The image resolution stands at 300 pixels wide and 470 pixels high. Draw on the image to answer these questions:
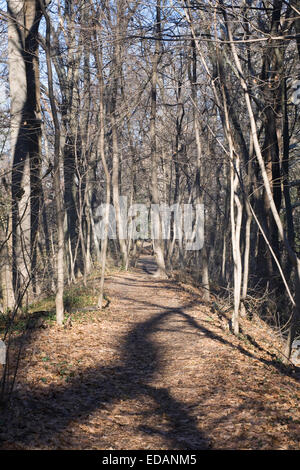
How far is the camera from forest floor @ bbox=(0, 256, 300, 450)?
4859mm

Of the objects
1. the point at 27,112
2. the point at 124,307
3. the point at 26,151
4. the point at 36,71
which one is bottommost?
the point at 124,307

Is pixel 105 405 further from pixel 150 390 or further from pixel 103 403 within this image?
pixel 150 390

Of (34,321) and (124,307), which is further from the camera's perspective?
(124,307)

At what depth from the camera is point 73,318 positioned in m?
10.1

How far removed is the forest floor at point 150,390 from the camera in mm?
4859

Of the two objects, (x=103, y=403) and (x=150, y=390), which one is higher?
(x=103, y=403)

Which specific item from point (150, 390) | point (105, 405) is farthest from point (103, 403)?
point (150, 390)

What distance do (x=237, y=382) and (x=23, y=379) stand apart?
3.13 metres

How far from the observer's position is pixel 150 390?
668 cm

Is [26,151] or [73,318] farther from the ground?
[26,151]

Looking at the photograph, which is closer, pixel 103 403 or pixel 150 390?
pixel 103 403
